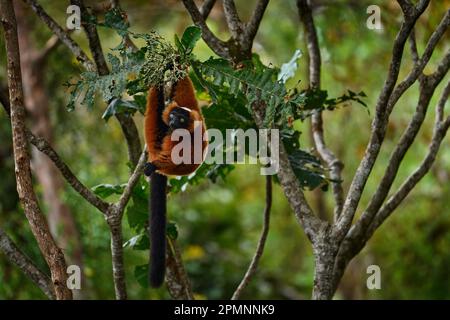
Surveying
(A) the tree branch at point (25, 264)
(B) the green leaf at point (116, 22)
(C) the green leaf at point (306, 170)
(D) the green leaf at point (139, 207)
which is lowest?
(A) the tree branch at point (25, 264)

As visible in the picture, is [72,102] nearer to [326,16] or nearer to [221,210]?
[326,16]

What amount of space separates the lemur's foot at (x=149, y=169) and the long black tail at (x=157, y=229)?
2 centimetres

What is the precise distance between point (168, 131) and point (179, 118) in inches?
4.1

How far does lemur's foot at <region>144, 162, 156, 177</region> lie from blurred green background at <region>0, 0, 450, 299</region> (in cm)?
291

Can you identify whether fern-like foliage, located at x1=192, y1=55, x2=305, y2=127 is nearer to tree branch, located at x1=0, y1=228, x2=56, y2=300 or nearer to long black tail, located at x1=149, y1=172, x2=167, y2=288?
long black tail, located at x1=149, y1=172, x2=167, y2=288

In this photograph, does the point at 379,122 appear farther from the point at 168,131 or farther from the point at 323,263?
the point at 168,131

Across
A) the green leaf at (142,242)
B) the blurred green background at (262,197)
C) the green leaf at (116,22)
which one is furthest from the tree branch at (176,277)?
the blurred green background at (262,197)

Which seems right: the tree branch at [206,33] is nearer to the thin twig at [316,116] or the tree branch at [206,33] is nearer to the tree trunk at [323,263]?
the thin twig at [316,116]

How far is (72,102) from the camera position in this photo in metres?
3.16

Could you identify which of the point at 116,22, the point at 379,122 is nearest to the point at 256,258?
the point at 379,122

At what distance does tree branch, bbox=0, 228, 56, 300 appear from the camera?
335 centimetres

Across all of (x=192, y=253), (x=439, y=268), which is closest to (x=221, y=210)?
(x=192, y=253)

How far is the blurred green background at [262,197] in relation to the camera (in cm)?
660

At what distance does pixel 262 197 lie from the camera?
10023mm
